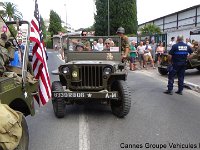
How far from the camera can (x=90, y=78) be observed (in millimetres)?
7523

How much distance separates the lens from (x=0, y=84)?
4.23 m

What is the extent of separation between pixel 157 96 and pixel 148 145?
4953mm

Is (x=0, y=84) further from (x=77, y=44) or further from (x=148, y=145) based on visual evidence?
(x=77, y=44)

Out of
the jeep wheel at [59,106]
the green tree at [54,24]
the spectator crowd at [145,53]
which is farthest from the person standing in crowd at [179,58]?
the green tree at [54,24]

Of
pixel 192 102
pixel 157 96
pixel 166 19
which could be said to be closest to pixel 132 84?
pixel 157 96

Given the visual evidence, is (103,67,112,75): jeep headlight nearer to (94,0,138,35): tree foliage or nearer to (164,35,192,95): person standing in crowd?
(164,35,192,95): person standing in crowd

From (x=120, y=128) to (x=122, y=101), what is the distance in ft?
2.97

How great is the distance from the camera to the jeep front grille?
24.6 feet

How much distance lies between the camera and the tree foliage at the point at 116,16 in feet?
172

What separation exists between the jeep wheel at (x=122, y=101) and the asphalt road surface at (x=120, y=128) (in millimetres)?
144

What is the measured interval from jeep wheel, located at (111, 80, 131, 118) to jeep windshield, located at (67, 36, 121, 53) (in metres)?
1.45

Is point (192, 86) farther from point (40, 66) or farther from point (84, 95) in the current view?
point (40, 66)

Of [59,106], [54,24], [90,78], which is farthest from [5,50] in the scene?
[54,24]

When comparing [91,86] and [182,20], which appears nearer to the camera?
[91,86]
